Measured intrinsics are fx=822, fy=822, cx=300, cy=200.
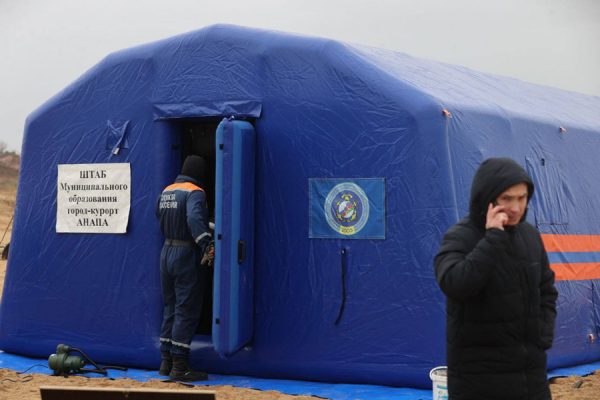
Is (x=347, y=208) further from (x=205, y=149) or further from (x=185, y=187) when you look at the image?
(x=205, y=149)

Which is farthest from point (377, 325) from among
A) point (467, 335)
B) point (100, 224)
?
point (467, 335)

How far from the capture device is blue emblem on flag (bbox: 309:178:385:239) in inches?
266

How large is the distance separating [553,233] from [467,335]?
472 cm

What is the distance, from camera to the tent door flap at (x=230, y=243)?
6.63m

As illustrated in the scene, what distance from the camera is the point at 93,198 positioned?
787 centimetres

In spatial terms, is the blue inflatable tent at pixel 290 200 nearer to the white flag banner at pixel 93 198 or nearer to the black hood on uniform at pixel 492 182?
the white flag banner at pixel 93 198

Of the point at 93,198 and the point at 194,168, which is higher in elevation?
the point at 194,168

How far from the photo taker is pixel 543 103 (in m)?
8.94

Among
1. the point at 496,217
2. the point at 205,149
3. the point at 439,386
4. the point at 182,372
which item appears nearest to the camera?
the point at 496,217

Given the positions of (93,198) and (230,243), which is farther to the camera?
(93,198)

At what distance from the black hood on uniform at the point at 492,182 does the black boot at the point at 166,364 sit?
4.35 m

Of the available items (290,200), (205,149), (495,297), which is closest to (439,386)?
(495,297)

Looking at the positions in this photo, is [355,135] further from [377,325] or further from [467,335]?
[467,335]

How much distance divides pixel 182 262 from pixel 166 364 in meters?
0.91
